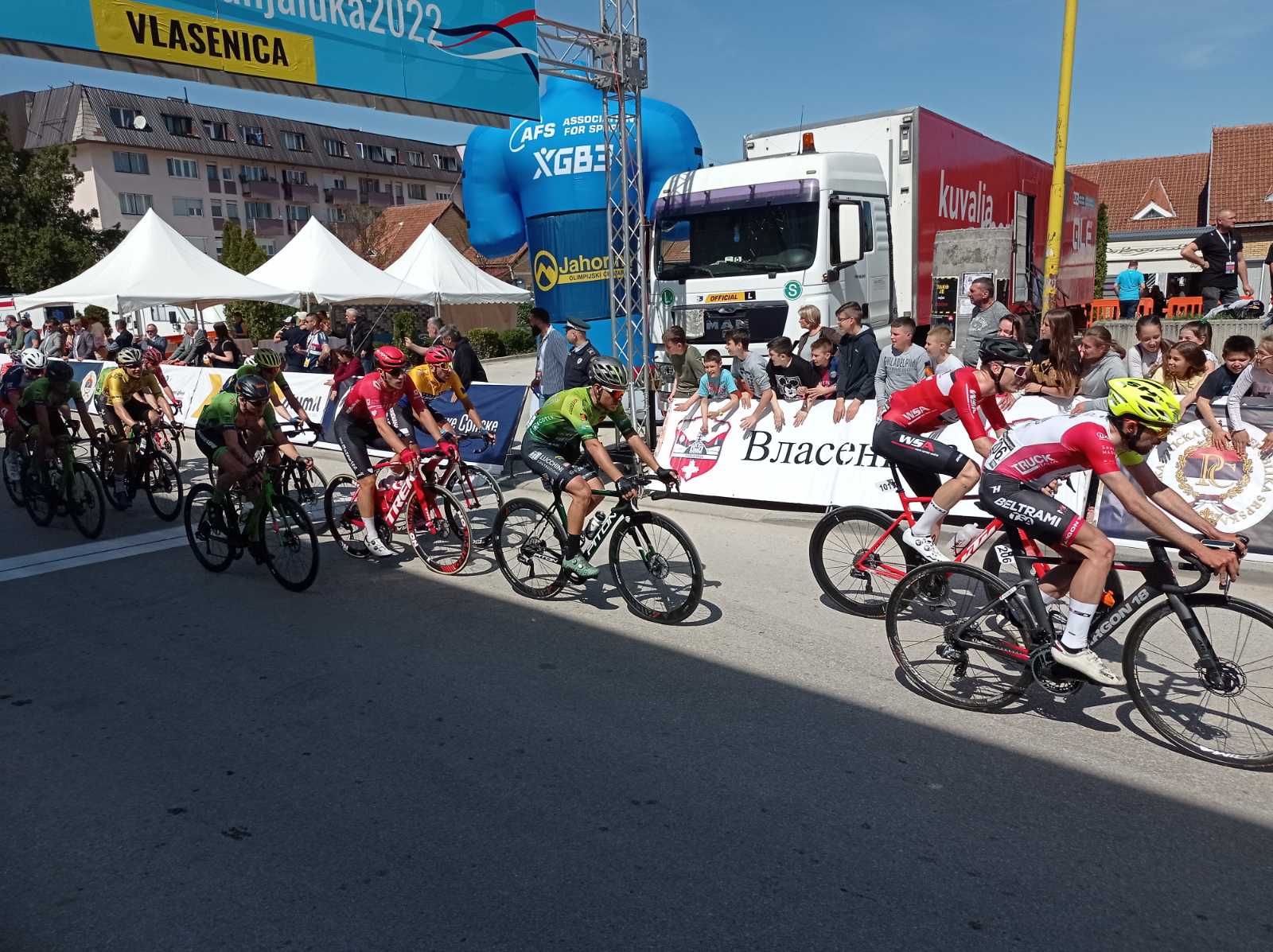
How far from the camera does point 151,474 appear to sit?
1009cm

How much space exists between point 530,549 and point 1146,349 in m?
6.10

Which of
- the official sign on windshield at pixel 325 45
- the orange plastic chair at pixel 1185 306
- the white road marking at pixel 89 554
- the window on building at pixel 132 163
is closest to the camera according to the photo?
the white road marking at pixel 89 554

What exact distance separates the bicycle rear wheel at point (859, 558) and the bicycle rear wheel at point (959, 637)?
94 centimetres

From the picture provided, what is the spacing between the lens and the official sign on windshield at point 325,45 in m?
8.55

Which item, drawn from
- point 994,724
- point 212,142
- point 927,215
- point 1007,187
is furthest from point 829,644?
point 212,142

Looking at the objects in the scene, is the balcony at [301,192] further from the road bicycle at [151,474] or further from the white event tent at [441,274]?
the road bicycle at [151,474]

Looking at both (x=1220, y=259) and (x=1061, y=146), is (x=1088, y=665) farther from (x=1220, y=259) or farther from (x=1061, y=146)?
(x=1220, y=259)

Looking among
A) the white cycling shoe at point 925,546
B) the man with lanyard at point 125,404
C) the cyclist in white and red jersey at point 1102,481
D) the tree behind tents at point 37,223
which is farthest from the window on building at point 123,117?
the cyclist in white and red jersey at point 1102,481

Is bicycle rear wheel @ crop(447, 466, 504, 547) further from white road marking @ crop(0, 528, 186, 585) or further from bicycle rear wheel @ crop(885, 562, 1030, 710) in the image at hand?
bicycle rear wheel @ crop(885, 562, 1030, 710)

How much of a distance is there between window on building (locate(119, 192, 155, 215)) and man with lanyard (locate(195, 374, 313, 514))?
2702 inches

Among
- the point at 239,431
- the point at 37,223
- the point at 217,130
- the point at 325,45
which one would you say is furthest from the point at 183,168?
the point at 239,431

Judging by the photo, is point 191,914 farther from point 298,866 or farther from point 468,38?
point 468,38

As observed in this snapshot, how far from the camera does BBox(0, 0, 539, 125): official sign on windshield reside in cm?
855

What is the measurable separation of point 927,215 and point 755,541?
7.83 metres
